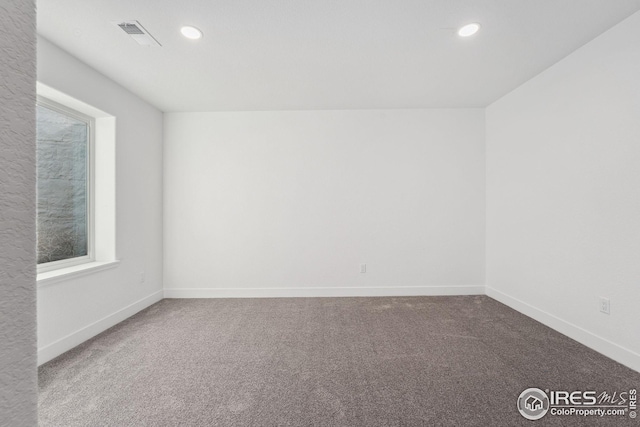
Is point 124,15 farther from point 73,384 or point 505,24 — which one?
point 505,24

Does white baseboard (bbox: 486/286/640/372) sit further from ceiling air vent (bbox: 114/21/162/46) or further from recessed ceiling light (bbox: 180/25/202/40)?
ceiling air vent (bbox: 114/21/162/46)

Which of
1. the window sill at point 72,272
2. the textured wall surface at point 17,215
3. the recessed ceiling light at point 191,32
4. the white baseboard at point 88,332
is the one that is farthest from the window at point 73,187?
the textured wall surface at point 17,215

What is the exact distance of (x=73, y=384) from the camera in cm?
187

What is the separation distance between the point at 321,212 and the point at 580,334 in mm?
2857

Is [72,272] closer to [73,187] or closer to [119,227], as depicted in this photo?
[119,227]

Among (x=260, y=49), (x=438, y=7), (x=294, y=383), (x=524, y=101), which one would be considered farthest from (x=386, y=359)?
(x=524, y=101)

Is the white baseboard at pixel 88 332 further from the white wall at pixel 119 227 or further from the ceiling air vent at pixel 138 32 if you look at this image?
the ceiling air vent at pixel 138 32

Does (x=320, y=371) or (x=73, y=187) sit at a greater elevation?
(x=73, y=187)

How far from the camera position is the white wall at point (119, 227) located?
222 cm

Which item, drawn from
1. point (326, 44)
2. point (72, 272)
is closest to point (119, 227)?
point (72, 272)

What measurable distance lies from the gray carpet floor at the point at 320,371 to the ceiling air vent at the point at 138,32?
2.56 m

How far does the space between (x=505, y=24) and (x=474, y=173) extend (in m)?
1.99

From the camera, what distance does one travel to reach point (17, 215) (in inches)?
16.6

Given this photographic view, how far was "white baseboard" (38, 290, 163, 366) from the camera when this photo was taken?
7.03 feet
